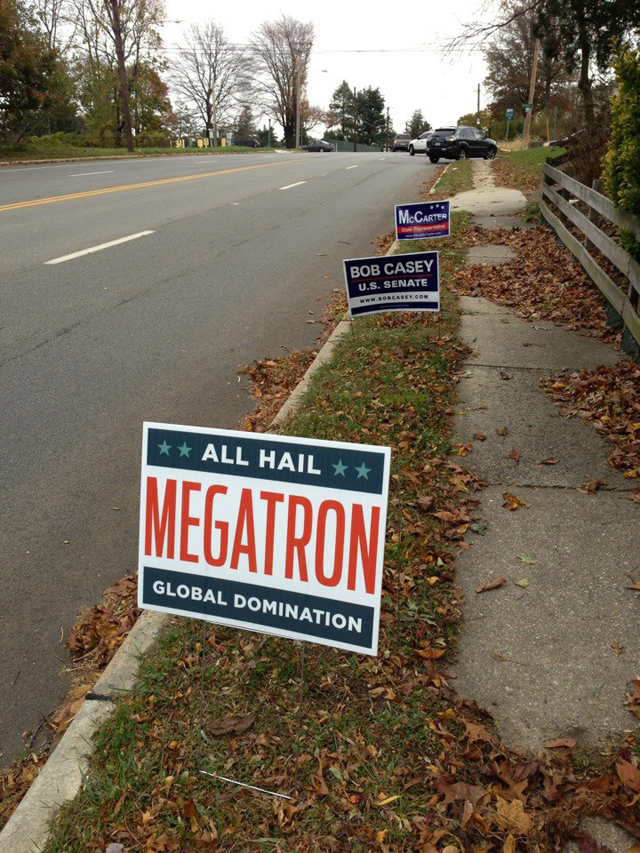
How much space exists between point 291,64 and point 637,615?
99.4 meters

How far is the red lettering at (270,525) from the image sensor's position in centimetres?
245

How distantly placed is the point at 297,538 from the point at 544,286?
751cm

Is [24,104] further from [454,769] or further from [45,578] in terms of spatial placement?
[454,769]

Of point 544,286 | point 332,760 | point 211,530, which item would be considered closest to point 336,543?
point 211,530

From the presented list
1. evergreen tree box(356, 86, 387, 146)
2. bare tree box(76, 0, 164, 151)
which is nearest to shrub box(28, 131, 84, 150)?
bare tree box(76, 0, 164, 151)

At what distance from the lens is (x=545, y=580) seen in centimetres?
364

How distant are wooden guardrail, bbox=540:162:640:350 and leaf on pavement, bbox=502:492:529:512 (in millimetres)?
2642

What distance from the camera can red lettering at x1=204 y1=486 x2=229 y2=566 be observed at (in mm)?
2514

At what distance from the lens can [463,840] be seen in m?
2.40

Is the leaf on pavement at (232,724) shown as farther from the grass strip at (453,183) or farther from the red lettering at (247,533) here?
the grass strip at (453,183)

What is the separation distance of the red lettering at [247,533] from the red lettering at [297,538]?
0.40ft

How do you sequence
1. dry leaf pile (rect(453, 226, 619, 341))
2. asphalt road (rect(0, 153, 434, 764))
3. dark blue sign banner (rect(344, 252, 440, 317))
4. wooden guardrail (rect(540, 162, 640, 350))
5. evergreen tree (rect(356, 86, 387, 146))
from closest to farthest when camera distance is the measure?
1. asphalt road (rect(0, 153, 434, 764))
2. dark blue sign banner (rect(344, 252, 440, 317))
3. wooden guardrail (rect(540, 162, 640, 350))
4. dry leaf pile (rect(453, 226, 619, 341))
5. evergreen tree (rect(356, 86, 387, 146))

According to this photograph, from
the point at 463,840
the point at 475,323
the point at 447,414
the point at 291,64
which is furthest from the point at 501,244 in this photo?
the point at 291,64

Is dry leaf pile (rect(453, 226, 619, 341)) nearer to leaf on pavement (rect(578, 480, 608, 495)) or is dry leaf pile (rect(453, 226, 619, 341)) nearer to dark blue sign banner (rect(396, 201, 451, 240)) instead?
dark blue sign banner (rect(396, 201, 451, 240))
